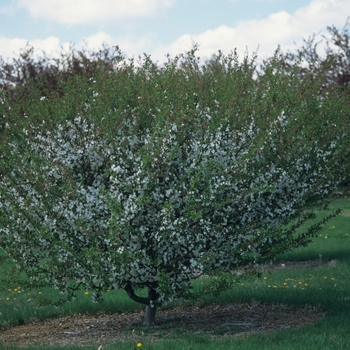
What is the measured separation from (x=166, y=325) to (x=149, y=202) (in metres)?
2.13

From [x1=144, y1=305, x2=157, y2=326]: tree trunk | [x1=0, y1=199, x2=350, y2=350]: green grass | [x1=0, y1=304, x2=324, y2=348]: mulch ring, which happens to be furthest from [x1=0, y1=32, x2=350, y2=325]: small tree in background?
[x1=0, y1=199, x2=350, y2=350]: green grass

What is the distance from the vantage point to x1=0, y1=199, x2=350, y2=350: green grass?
7.07m

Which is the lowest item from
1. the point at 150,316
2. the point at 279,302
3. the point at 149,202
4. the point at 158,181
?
the point at 279,302

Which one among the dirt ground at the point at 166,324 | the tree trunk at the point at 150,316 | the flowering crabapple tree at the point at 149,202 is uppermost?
the flowering crabapple tree at the point at 149,202

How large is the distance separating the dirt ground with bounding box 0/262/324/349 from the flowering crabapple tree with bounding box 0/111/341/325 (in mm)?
570

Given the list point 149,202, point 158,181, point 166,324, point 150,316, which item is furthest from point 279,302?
point 158,181

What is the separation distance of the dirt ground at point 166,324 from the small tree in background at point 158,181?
18.1 inches

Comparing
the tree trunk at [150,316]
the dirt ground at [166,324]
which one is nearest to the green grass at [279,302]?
the dirt ground at [166,324]

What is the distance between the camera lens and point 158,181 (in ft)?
23.4

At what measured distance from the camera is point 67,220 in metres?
7.29

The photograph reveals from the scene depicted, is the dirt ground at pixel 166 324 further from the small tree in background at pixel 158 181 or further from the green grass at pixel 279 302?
the small tree in background at pixel 158 181

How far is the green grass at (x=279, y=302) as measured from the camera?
7.07 meters

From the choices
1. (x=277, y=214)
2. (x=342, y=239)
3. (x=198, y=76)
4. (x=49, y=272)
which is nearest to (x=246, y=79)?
(x=198, y=76)

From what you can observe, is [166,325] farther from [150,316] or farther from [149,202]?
[149,202]
